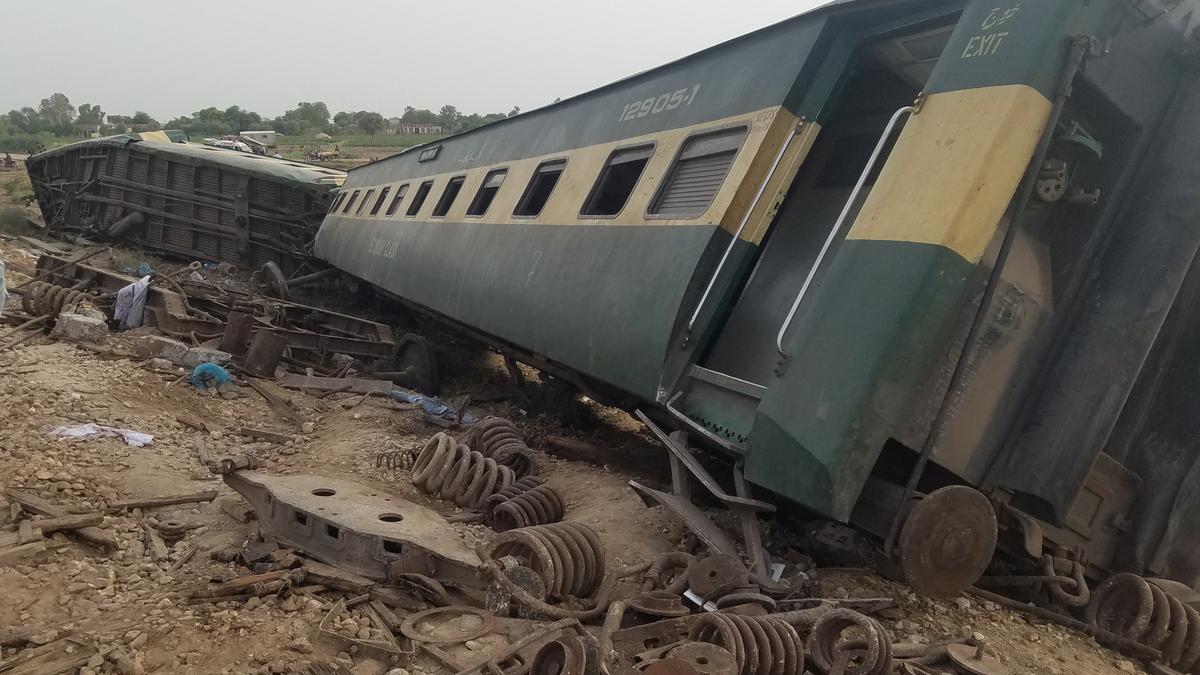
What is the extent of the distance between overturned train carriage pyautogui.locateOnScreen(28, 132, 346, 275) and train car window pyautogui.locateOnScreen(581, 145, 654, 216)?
12.7 m

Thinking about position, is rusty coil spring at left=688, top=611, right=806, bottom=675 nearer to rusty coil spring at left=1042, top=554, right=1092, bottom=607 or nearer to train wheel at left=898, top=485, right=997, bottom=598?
train wheel at left=898, top=485, right=997, bottom=598

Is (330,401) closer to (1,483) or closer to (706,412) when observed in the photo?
(1,483)

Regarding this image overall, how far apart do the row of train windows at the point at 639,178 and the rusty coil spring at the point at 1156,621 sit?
3033 millimetres

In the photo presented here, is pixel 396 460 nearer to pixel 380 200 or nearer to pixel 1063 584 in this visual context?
pixel 1063 584

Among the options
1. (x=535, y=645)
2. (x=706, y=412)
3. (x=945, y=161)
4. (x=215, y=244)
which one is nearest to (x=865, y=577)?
(x=706, y=412)

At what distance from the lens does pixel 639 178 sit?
570 centimetres

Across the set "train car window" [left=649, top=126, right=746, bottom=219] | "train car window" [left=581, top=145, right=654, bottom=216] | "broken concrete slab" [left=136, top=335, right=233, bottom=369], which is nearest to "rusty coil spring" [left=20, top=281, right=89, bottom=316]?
"broken concrete slab" [left=136, top=335, right=233, bottom=369]

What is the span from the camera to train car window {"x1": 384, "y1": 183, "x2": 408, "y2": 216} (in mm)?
12391

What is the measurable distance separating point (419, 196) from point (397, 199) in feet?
4.37

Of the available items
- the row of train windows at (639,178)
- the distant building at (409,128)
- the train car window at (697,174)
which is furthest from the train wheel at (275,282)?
the distant building at (409,128)

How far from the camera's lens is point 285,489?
4.45m

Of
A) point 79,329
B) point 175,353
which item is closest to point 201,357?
point 175,353

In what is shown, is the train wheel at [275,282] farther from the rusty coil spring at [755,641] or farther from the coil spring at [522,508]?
the rusty coil spring at [755,641]

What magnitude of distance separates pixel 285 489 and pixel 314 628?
1.30m
